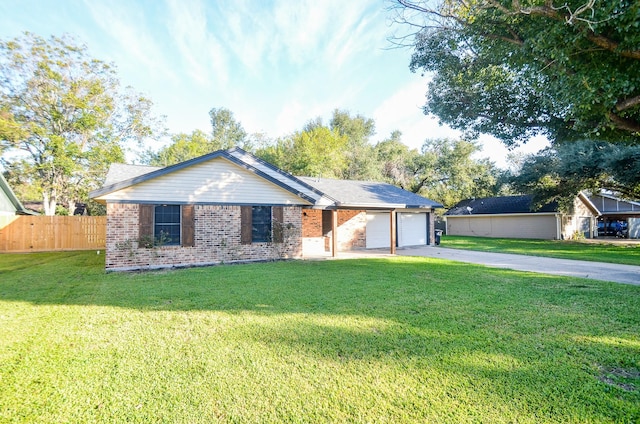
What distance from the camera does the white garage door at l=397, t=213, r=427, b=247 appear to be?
17.0 meters

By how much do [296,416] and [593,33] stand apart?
621cm

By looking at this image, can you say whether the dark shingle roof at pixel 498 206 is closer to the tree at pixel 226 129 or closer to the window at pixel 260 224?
the window at pixel 260 224

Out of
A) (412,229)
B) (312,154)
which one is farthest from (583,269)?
(312,154)

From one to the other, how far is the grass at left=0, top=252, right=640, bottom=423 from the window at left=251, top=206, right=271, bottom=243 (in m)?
4.62

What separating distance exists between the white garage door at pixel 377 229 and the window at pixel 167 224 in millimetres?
9438

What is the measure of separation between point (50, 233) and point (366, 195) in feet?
52.6

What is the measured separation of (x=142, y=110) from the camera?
2419cm

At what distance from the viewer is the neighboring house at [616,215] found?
26.4 metres

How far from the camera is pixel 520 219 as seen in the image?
25.3 m

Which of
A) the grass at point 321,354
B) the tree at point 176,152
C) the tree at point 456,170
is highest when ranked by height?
the tree at point 176,152

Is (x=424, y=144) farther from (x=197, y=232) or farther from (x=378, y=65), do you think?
(x=197, y=232)

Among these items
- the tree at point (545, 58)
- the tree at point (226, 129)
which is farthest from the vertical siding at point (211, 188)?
the tree at point (226, 129)

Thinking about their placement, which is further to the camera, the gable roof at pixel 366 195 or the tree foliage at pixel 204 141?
the tree foliage at pixel 204 141

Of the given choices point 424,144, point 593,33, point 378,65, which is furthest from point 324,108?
point 593,33
